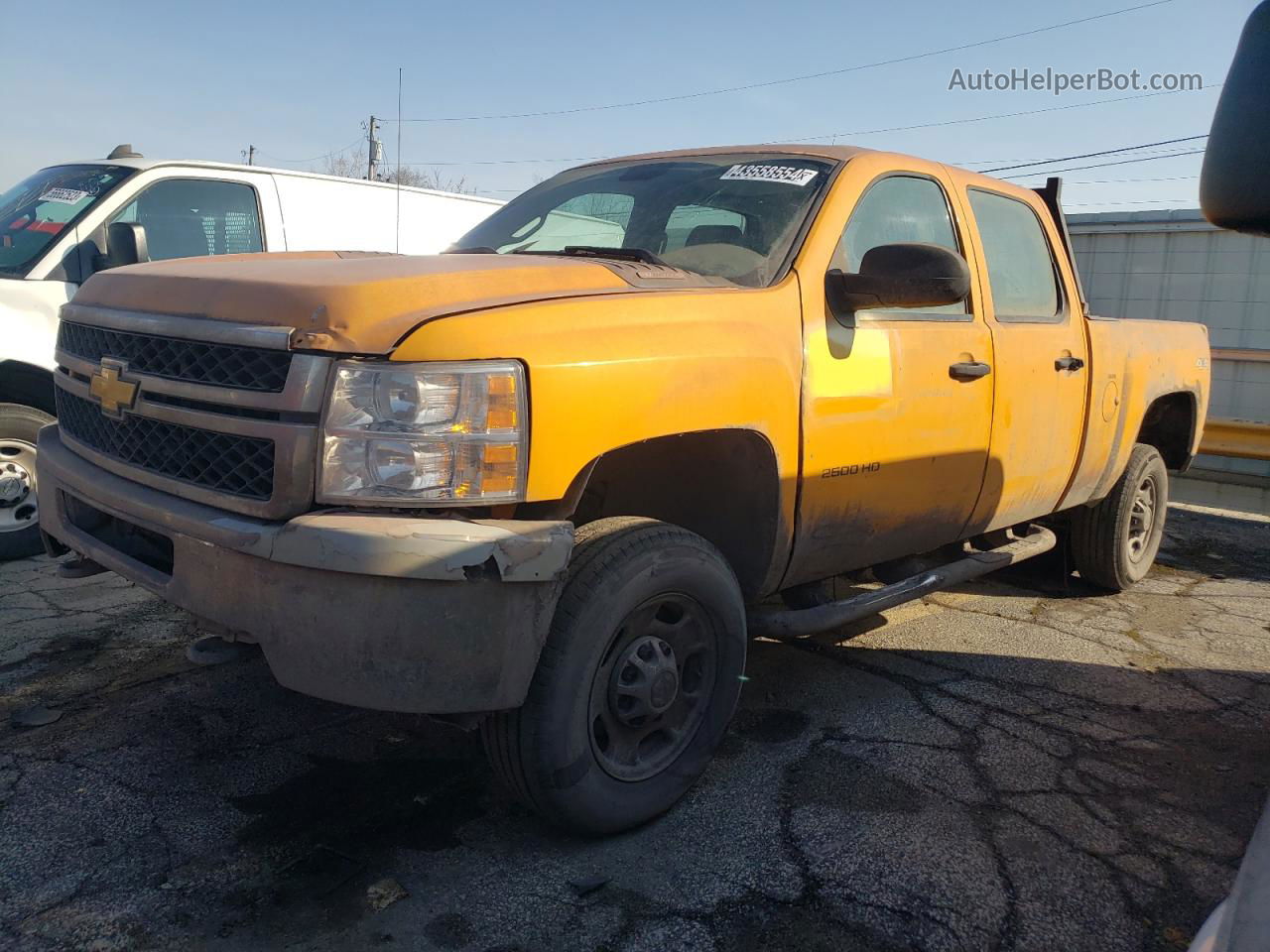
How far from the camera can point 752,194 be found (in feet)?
11.2

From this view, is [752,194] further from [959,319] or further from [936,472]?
[936,472]

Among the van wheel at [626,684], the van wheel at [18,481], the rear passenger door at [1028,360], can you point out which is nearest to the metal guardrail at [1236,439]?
the rear passenger door at [1028,360]

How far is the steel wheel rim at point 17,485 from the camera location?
5.16 meters

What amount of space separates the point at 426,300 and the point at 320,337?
26cm

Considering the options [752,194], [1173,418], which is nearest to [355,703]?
[752,194]

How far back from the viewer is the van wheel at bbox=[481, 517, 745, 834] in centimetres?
243

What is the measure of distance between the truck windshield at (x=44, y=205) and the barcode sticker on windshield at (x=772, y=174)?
3.98 m

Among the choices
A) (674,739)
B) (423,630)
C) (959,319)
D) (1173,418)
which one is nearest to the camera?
(423,630)

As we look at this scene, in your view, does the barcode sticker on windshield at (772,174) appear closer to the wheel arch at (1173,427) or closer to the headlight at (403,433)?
the headlight at (403,433)

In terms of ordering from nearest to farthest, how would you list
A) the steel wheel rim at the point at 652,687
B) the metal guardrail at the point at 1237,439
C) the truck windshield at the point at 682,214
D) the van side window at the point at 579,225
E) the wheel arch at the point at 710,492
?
the steel wheel rim at the point at 652,687 < the wheel arch at the point at 710,492 < the truck windshield at the point at 682,214 < the van side window at the point at 579,225 < the metal guardrail at the point at 1237,439

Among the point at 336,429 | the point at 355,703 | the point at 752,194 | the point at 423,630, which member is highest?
the point at 752,194

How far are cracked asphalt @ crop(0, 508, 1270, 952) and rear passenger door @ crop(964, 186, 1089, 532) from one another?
2.53ft

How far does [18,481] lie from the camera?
520 cm

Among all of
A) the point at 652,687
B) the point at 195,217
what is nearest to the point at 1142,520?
the point at 652,687
